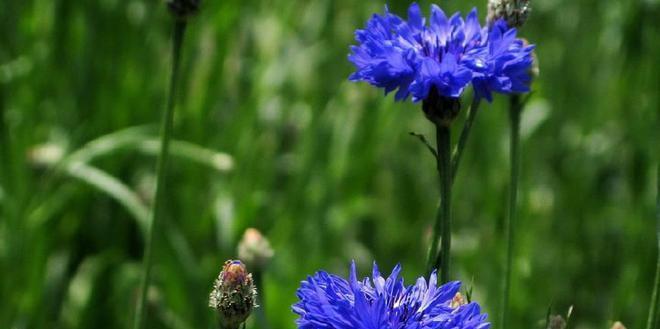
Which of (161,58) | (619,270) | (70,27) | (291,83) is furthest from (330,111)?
(619,270)

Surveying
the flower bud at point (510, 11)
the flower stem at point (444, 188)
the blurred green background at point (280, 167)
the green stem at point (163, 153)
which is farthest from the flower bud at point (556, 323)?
the blurred green background at point (280, 167)

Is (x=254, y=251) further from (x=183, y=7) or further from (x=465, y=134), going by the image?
(x=465, y=134)

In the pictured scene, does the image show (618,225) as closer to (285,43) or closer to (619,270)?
(619,270)

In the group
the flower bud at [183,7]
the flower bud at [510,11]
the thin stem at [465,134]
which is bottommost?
the thin stem at [465,134]

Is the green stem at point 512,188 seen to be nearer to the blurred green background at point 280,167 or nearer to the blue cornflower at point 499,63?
the blue cornflower at point 499,63

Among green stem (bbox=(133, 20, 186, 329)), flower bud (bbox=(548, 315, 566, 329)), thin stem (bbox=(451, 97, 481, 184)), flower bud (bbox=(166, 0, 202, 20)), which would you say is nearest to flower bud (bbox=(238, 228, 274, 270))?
green stem (bbox=(133, 20, 186, 329))

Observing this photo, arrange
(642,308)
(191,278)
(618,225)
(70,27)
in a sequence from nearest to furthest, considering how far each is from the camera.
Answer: (191,278) < (642,308) < (70,27) < (618,225)
